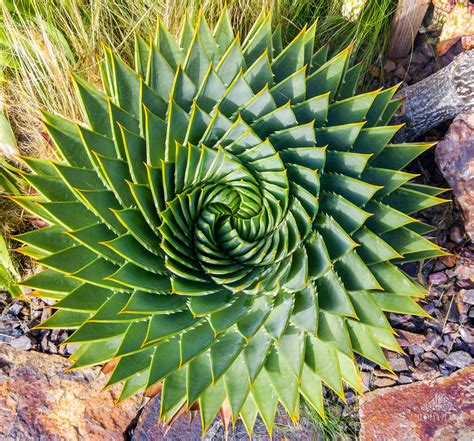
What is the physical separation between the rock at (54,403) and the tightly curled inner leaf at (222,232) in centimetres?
80

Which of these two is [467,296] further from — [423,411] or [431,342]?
[423,411]

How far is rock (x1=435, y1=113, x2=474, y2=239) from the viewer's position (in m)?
2.30

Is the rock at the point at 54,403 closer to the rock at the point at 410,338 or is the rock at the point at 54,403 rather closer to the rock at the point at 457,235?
the rock at the point at 410,338

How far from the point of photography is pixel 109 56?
1676mm

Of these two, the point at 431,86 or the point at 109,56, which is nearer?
the point at 109,56

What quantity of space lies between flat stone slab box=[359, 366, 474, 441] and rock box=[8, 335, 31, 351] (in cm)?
163

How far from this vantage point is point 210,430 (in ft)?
7.72

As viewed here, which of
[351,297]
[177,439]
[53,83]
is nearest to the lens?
[351,297]

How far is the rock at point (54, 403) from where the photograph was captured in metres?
2.33

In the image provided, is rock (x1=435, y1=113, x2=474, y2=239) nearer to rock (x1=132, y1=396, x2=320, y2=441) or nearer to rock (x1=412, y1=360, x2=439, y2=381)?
rock (x1=412, y1=360, x2=439, y2=381)

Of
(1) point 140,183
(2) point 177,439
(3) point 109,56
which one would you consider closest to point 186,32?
(3) point 109,56

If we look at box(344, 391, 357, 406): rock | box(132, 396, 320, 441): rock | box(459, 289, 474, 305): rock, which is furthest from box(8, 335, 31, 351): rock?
box(459, 289, 474, 305): rock

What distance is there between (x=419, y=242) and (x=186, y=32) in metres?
1.10

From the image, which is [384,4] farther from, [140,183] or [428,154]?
[140,183]
